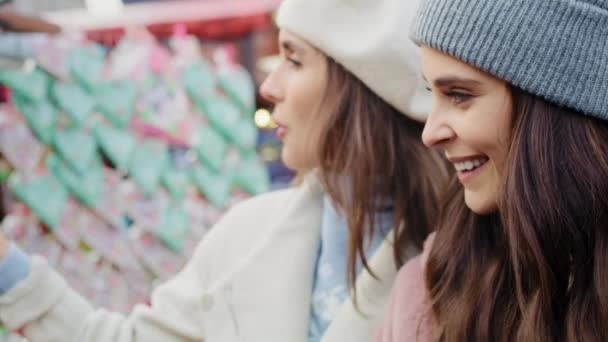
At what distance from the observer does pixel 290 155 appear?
5.88 feet

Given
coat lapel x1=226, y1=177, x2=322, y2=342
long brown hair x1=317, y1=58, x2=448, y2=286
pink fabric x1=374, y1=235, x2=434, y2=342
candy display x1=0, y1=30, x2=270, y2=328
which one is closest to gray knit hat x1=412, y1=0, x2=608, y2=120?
pink fabric x1=374, y1=235, x2=434, y2=342

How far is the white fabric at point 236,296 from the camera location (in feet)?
5.62

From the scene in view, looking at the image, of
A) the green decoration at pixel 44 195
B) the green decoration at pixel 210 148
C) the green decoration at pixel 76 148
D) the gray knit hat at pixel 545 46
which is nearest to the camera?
the gray knit hat at pixel 545 46

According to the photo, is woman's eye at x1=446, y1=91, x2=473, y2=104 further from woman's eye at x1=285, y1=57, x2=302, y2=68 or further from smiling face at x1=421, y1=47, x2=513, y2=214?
woman's eye at x1=285, y1=57, x2=302, y2=68

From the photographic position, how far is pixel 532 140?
124 centimetres

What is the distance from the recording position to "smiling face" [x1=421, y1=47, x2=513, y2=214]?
4.16 ft

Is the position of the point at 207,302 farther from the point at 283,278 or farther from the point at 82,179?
the point at 82,179

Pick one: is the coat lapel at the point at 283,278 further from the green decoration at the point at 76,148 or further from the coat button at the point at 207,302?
the green decoration at the point at 76,148

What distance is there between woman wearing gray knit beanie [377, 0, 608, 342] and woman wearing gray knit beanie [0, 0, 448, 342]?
36 cm

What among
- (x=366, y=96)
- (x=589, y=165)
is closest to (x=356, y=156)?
(x=366, y=96)

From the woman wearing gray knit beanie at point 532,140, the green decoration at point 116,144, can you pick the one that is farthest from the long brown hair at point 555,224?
the green decoration at point 116,144

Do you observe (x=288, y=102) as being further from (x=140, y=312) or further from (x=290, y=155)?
(x=140, y=312)

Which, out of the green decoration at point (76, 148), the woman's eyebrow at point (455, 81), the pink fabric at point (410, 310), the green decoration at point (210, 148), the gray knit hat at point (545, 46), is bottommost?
the green decoration at point (210, 148)

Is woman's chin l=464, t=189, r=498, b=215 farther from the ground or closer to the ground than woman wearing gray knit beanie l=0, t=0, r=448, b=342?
farther from the ground
